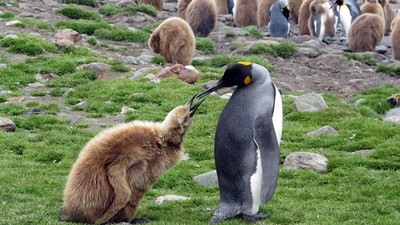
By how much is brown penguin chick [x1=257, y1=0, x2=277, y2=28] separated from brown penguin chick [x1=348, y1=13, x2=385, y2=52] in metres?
4.84

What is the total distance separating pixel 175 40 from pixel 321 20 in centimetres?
1036

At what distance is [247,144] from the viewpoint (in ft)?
23.0

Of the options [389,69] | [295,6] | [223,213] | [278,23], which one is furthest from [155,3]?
[223,213]

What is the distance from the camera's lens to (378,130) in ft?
35.4

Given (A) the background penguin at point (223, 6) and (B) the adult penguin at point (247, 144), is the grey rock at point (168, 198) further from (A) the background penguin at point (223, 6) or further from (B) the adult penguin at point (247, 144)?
(A) the background penguin at point (223, 6)

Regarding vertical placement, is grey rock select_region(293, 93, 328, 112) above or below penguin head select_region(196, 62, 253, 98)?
below

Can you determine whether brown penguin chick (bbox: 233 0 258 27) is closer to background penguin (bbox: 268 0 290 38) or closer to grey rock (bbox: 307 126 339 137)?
background penguin (bbox: 268 0 290 38)

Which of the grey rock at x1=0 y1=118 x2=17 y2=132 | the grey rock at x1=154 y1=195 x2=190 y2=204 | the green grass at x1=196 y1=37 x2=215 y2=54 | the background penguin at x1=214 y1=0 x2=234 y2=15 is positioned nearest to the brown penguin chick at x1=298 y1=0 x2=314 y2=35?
the background penguin at x1=214 y1=0 x2=234 y2=15

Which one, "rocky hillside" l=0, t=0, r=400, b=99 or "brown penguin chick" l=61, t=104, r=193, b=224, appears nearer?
"brown penguin chick" l=61, t=104, r=193, b=224

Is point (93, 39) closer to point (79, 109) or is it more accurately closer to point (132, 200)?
point (79, 109)

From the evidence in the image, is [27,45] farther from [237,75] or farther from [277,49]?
[237,75]

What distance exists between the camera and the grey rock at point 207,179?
8539mm

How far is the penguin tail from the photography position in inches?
272

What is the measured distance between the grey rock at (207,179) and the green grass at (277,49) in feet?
37.3
